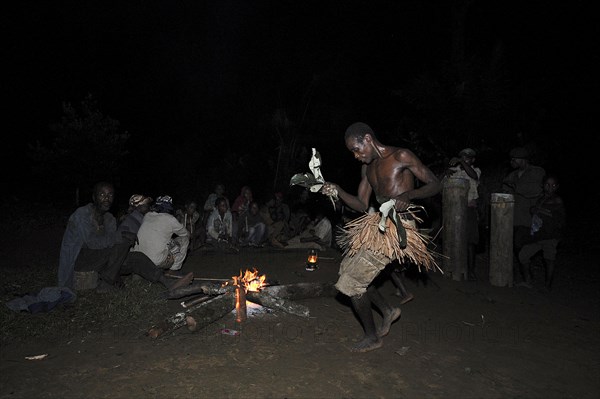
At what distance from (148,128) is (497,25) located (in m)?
14.8

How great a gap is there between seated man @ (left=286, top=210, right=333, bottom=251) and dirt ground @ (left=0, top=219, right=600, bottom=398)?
12.1ft

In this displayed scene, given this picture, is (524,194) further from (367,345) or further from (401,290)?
(367,345)

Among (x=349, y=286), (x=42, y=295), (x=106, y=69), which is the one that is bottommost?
(x=42, y=295)

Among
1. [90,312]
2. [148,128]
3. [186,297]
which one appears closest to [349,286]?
[186,297]

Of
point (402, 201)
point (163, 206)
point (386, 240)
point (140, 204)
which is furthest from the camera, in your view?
point (140, 204)

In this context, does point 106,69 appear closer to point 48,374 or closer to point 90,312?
point 90,312

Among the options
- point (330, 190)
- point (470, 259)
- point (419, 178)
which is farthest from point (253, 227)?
point (419, 178)

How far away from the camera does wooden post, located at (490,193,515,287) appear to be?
6.94 m

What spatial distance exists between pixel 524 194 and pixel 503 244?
2.80 ft

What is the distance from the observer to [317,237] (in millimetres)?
9828

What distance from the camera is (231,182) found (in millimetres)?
16672

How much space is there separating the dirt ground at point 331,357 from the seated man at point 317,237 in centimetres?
370

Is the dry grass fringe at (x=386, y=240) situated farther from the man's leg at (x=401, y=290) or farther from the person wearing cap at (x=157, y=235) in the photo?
the person wearing cap at (x=157, y=235)

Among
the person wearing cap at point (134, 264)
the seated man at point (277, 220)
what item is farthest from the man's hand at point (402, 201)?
the seated man at point (277, 220)
